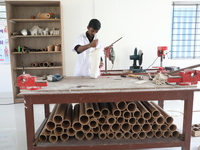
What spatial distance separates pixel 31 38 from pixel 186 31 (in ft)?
11.8

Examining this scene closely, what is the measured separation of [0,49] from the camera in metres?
4.04

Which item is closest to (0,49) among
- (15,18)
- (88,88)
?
(15,18)

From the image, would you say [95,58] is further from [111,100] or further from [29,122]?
[29,122]

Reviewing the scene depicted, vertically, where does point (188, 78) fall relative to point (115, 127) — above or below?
above

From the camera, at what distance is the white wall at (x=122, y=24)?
3.90 meters

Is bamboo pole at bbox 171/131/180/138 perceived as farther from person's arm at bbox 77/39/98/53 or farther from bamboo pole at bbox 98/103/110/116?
person's arm at bbox 77/39/98/53

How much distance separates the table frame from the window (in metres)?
3.00

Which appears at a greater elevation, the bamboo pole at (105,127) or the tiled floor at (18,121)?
the bamboo pole at (105,127)

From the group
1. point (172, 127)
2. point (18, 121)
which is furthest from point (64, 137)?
point (18, 121)

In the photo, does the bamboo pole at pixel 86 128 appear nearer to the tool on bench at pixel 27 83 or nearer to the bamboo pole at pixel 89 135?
the bamboo pole at pixel 89 135

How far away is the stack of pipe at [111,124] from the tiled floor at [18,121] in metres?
0.57

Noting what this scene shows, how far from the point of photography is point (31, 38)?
397 cm

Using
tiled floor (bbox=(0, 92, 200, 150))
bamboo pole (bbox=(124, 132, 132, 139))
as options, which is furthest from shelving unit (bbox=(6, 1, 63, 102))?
bamboo pole (bbox=(124, 132, 132, 139))

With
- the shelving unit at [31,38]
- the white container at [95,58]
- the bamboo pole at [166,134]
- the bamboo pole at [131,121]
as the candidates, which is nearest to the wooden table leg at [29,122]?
the white container at [95,58]
